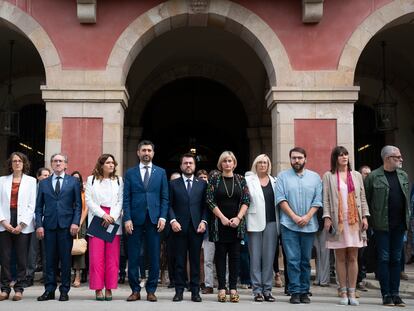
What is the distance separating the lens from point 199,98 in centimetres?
1563

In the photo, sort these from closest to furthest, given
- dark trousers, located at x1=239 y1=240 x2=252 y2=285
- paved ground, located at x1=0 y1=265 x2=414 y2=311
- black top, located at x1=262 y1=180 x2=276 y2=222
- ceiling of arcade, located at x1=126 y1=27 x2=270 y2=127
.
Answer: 1. paved ground, located at x1=0 y1=265 x2=414 y2=311
2. black top, located at x1=262 y1=180 x2=276 y2=222
3. dark trousers, located at x1=239 y1=240 x2=252 y2=285
4. ceiling of arcade, located at x1=126 y1=27 x2=270 y2=127

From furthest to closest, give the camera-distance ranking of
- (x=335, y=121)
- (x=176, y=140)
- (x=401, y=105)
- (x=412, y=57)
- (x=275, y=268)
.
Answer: (x=176, y=140)
(x=401, y=105)
(x=412, y=57)
(x=335, y=121)
(x=275, y=268)

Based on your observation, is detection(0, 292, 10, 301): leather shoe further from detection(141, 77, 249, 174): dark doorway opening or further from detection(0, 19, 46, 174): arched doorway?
detection(141, 77, 249, 174): dark doorway opening

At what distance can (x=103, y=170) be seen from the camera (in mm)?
6676

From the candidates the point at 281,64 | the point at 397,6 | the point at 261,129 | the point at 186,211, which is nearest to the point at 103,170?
the point at 186,211

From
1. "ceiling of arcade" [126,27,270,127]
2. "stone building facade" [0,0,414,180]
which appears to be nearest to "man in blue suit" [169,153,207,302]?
"stone building facade" [0,0,414,180]

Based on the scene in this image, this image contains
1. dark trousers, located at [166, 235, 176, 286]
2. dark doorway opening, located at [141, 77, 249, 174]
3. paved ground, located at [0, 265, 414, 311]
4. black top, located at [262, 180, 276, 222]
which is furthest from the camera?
dark doorway opening, located at [141, 77, 249, 174]

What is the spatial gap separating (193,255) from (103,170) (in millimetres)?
1556

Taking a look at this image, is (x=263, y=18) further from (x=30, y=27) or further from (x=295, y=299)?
(x=295, y=299)

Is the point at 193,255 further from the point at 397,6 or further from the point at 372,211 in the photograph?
the point at 397,6

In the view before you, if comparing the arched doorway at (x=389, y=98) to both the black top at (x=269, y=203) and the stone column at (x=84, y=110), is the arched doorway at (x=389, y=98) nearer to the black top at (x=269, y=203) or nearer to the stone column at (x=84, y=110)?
the stone column at (x=84, y=110)

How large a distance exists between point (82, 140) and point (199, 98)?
21.3 ft

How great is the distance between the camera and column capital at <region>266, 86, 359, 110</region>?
31.6ft

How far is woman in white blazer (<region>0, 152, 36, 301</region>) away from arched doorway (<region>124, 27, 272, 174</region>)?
7.32 meters
